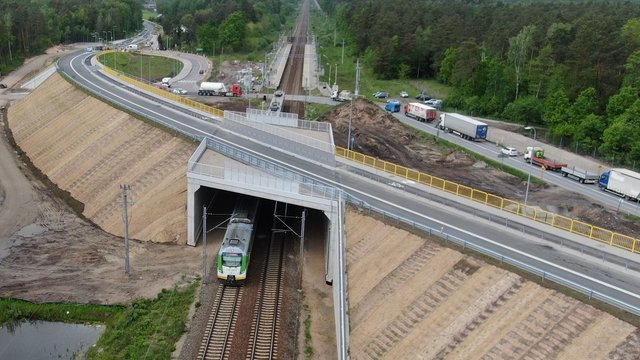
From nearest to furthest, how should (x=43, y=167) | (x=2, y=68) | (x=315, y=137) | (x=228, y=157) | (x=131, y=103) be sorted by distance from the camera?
(x=228, y=157) < (x=315, y=137) < (x=43, y=167) < (x=131, y=103) < (x=2, y=68)

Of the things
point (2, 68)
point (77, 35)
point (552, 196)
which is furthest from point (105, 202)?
point (77, 35)

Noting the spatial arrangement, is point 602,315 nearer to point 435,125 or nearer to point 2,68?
point 435,125

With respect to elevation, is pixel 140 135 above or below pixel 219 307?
above

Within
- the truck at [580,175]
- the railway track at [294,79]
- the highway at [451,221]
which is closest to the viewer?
the highway at [451,221]

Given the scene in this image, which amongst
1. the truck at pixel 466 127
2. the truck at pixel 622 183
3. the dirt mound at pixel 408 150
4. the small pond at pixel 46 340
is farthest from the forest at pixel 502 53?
the small pond at pixel 46 340

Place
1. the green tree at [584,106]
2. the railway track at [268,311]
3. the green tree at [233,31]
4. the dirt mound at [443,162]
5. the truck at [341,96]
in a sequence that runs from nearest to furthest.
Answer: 1. the railway track at [268,311]
2. the dirt mound at [443,162]
3. the green tree at [584,106]
4. the truck at [341,96]
5. the green tree at [233,31]

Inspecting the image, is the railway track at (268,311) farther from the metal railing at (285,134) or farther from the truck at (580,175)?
the truck at (580,175)

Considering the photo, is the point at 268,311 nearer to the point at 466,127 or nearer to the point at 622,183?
the point at 622,183
